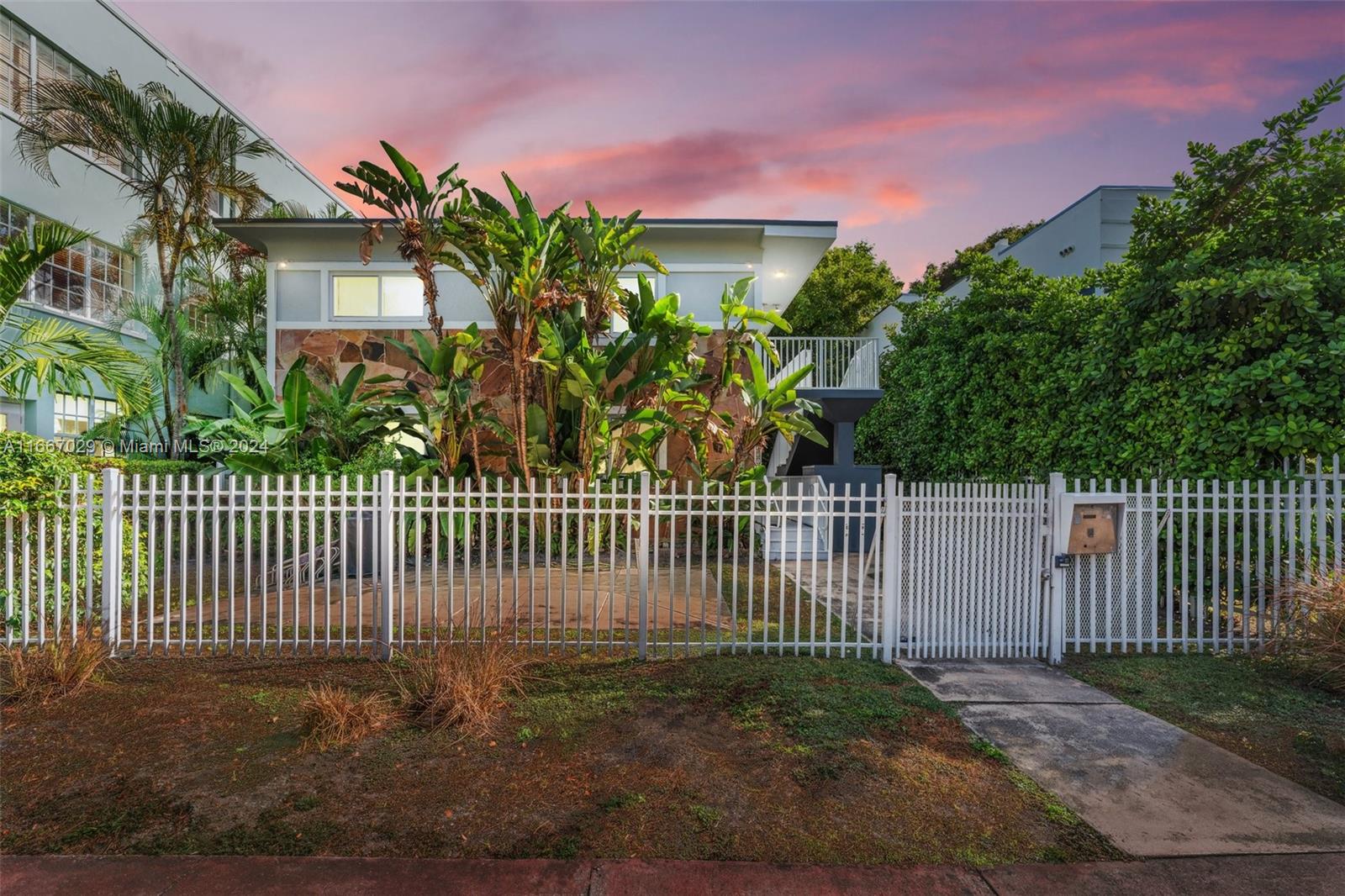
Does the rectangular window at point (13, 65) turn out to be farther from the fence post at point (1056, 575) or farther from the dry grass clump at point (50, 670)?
the fence post at point (1056, 575)

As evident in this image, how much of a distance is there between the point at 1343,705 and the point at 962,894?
427 cm

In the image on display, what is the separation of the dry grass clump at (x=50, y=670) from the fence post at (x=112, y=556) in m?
0.61

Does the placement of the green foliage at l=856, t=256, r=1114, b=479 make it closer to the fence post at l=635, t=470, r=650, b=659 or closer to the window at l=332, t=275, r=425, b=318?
the fence post at l=635, t=470, r=650, b=659

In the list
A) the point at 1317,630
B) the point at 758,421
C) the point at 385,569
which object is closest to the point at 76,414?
the point at 385,569

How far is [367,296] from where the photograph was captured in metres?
14.0

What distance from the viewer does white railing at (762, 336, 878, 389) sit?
15.6 metres

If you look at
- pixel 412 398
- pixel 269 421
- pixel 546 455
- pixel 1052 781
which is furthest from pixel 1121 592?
pixel 269 421

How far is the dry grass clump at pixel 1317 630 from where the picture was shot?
5.22 metres

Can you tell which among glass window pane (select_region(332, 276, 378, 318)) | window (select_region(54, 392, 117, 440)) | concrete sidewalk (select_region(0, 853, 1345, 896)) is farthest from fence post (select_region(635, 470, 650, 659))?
window (select_region(54, 392, 117, 440))

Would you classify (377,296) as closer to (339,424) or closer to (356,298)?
(356,298)

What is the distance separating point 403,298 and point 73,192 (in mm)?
8537

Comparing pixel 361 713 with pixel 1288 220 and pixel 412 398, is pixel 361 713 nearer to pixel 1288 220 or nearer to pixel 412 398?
pixel 412 398

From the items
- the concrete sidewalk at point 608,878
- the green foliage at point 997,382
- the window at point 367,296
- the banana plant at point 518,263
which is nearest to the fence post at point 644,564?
the concrete sidewalk at point 608,878

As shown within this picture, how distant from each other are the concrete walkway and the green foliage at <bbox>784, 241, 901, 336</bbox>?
1104 inches
